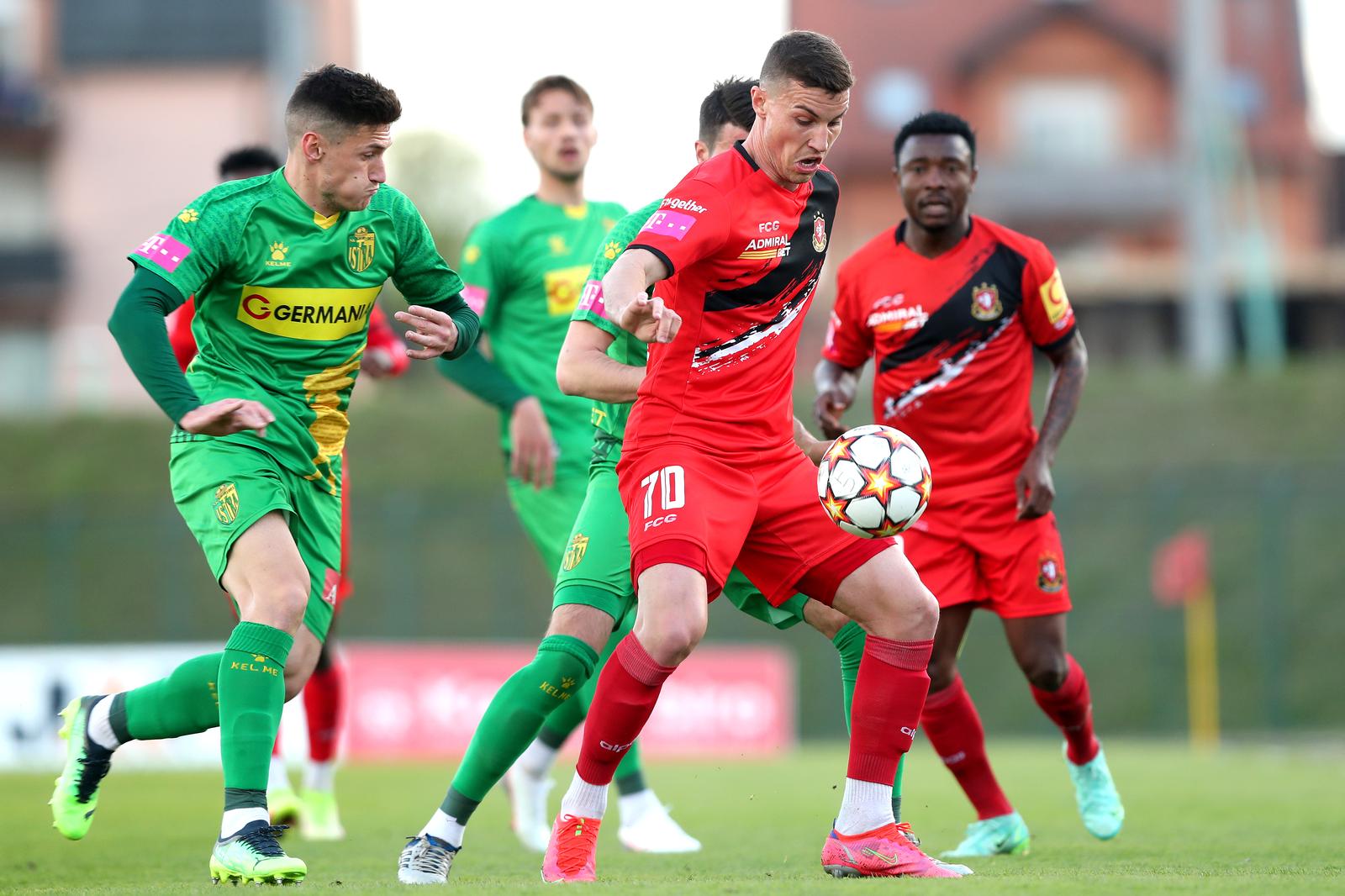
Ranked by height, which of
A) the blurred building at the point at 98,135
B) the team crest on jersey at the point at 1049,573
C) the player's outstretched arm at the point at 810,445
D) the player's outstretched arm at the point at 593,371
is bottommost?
the team crest on jersey at the point at 1049,573

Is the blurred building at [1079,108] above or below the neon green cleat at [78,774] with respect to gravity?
above

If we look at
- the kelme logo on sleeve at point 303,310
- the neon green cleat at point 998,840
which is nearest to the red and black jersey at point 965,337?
the neon green cleat at point 998,840

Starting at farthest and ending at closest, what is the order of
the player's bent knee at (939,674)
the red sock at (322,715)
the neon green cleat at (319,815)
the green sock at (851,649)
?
the red sock at (322,715) < the neon green cleat at (319,815) < the player's bent knee at (939,674) < the green sock at (851,649)

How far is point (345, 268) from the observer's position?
18.7 ft

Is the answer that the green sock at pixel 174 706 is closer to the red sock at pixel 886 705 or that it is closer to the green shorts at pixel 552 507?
the green shorts at pixel 552 507

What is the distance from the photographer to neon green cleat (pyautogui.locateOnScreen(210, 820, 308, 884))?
5016 mm

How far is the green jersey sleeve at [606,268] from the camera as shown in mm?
5121

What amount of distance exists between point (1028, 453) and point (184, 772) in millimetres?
9908

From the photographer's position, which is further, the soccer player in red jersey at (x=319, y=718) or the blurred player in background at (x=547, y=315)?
the soccer player in red jersey at (x=319, y=718)

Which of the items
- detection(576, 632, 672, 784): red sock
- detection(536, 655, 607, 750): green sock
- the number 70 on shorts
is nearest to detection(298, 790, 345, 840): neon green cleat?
detection(536, 655, 607, 750): green sock

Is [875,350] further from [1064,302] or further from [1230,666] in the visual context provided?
[1230,666]

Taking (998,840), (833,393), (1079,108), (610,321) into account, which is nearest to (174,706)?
(610,321)

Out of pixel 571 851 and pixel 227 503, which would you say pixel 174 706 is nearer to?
pixel 227 503

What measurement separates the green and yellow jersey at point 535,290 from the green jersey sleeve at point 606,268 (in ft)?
6.02
